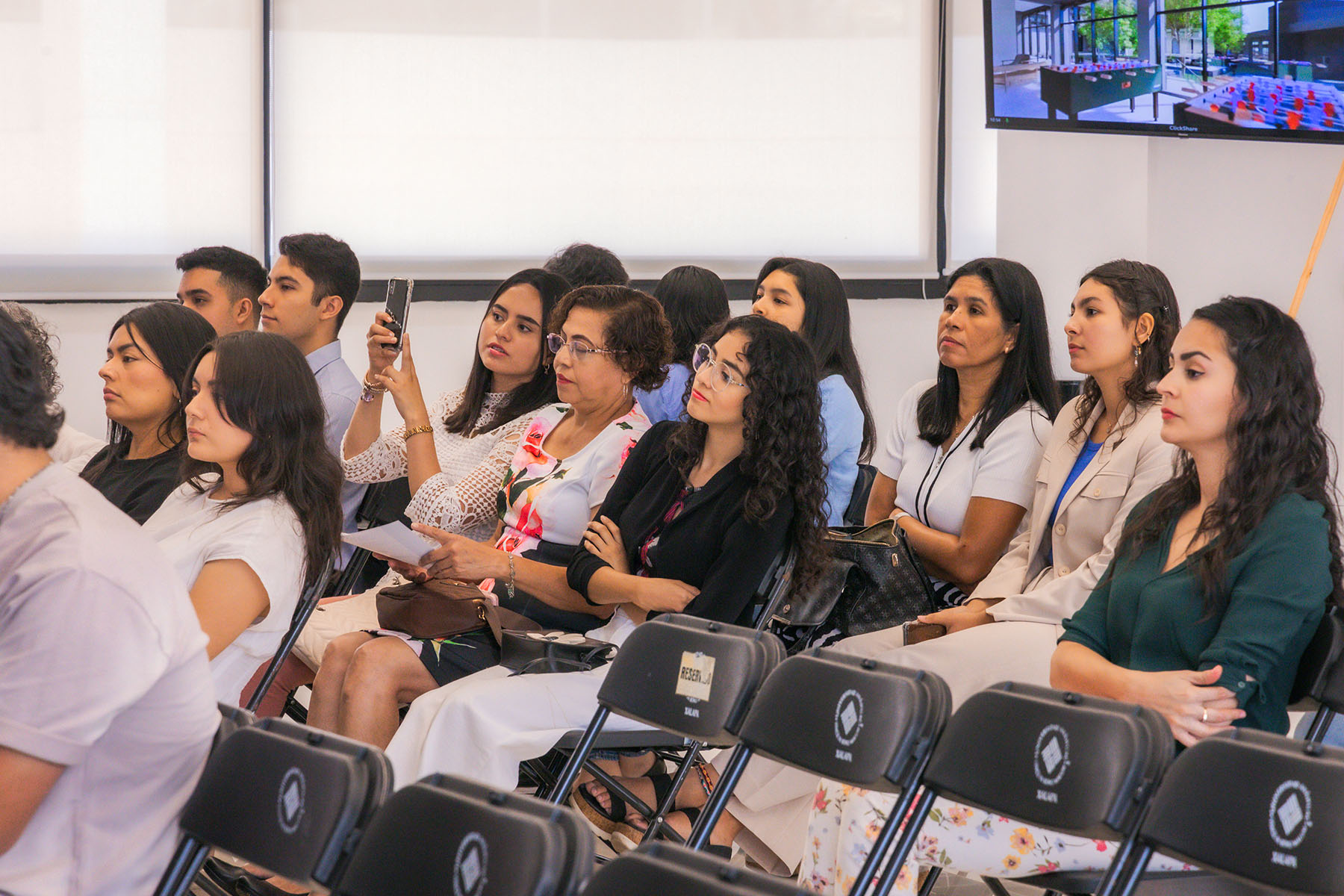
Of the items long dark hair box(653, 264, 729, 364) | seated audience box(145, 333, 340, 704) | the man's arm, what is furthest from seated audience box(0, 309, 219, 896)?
long dark hair box(653, 264, 729, 364)

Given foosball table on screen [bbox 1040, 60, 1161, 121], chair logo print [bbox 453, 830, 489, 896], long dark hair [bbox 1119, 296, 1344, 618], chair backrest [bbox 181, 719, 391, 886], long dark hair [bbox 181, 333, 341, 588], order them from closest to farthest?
chair logo print [bbox 453, 830, 489, 896] < chair backrest [bbox 181, 719, 391, 886] < long dark hair [bbox 1119, 296, 1344, 618] < long dark hair [bbox 181, 333, 341, 588] < foosball table on screen [bbox 1040, 60, 1161, 121]

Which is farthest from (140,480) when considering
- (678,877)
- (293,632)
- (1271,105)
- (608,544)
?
(1271,105)

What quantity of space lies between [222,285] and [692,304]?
1638mm

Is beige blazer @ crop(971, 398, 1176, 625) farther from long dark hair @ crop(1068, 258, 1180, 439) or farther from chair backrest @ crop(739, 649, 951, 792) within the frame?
chair backrest @ crop(739, 649, 951, 792)

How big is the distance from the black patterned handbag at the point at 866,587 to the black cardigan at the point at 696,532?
10.3 inches

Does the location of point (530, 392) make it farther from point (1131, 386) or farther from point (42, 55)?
point (42, 55)

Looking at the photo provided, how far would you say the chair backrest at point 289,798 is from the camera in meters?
1.45

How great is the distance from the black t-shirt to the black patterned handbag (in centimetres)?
148

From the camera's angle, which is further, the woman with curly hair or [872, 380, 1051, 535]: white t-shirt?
[872, 380, 1051, 535]: white t-shirt

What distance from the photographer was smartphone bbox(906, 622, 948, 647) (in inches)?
120

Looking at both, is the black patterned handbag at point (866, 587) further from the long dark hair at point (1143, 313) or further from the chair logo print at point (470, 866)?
the chair logo print at point (470, 866)

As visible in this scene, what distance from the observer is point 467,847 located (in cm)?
134

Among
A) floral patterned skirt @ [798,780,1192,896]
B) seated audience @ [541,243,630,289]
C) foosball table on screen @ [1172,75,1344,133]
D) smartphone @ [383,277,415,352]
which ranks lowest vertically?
floral patterned skirt @ [798,780,1192,896]

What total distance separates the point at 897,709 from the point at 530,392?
1975 millimetres
